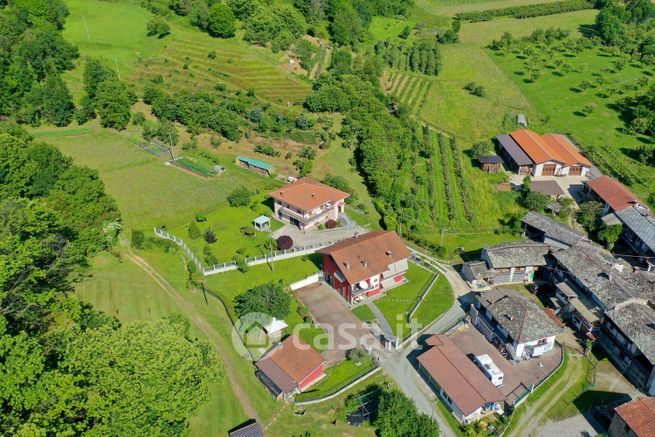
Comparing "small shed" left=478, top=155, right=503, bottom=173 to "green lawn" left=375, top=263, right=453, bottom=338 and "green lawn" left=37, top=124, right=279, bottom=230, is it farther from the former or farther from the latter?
"green lawn" left=37, top=124, right=279, bottom=230

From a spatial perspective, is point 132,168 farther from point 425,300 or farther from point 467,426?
point 467,426

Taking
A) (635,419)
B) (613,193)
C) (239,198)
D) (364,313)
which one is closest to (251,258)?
(239,198)

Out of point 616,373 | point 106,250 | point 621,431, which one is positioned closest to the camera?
point 621,431

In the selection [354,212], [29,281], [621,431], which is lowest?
[354,212]

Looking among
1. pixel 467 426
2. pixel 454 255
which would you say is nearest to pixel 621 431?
pixel 467 426

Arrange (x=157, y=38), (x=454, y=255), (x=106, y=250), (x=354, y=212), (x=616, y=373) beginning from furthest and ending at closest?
(x=157, y=38) < (x=354, y=212) < (x=454, y=255) < (x=106, y=250) < (x=616, y=373)

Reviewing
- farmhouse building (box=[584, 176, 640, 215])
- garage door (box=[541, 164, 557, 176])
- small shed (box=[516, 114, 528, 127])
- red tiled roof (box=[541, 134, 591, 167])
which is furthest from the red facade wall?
small shed (box=[516, 114, 528, 127])

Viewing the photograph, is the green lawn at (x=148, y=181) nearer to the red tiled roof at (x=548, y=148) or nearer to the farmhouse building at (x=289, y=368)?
the farmhouse building at (x=289, y=368)

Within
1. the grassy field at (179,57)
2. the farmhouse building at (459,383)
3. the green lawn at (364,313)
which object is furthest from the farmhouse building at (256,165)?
the farmhouse building at (459,383)

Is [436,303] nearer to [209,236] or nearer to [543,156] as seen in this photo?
[209,236]
